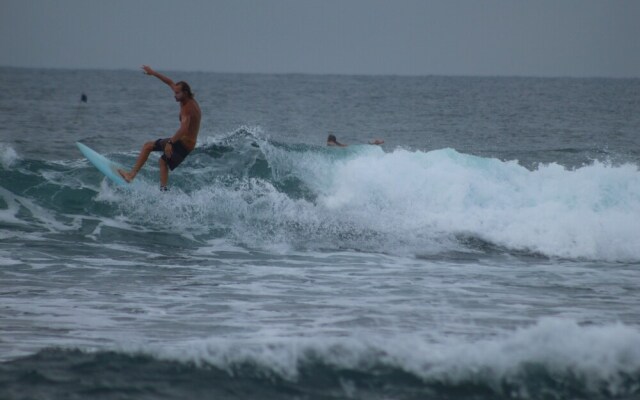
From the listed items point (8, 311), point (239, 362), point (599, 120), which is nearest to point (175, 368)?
point (239, 362)

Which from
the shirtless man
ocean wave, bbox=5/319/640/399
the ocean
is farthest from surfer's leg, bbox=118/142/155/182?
ocean wave, bbox=5/319/640/399

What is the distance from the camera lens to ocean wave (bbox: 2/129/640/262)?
13.9 m

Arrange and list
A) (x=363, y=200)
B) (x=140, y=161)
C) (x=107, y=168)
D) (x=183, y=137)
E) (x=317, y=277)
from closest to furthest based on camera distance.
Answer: (x=317, y=277)
(x=183, y=137)
(x=140, y=161)
(x=107, y=168)
(x=363, y=200)

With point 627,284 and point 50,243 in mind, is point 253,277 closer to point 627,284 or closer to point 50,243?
point 50,243

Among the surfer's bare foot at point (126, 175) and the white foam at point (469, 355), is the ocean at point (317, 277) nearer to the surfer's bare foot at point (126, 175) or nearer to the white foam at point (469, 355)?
the white foam at point (469, 355)

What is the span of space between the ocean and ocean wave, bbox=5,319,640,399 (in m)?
0.02

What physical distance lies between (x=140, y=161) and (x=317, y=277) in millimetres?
4156

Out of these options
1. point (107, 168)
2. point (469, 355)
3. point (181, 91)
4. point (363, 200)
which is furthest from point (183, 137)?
point (469, 355)

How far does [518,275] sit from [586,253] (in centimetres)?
252

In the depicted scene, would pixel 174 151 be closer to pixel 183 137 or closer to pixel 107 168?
pixel 183 137

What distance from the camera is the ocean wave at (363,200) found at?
1385cm

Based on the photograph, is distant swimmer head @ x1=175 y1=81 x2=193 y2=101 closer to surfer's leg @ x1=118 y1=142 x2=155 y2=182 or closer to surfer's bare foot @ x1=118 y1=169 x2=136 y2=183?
surfer's leg @ x1=118 y1=142 x2=155 y2=182

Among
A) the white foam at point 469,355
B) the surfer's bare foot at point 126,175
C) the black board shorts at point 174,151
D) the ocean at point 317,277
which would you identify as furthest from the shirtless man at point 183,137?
the white foam at point 469,355

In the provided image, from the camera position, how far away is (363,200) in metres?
15.7
